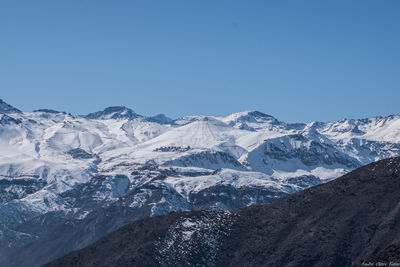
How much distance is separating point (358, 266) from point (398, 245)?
44.4ft

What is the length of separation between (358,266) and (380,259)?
5237 millimetres

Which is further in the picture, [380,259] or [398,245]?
[398,245]

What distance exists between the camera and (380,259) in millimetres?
149625

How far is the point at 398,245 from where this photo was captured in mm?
162000

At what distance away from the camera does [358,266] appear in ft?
502

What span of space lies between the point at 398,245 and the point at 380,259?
45.8 ft
